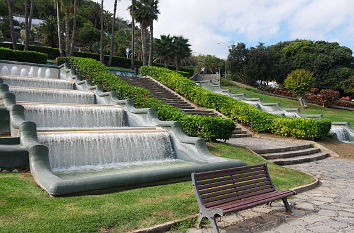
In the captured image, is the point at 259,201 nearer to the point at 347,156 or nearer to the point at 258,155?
the point at 258,155

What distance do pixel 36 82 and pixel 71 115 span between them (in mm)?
5986

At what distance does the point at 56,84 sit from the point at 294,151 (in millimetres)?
12260

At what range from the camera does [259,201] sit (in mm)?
4957

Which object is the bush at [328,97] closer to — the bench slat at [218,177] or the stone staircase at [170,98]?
the stone staircase at [170,98]

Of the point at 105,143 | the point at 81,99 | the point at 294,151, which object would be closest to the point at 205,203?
the point at 105,143

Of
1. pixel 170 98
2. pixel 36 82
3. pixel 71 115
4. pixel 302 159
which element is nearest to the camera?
pixel 71 115

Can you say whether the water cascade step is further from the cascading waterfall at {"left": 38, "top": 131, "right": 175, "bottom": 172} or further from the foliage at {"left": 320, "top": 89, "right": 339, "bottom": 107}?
the foliage at {"left": 320, "top": 89, "right": 339, "bottom": 107}

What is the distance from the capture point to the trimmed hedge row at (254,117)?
14438mm

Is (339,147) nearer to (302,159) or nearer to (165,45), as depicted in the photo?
(302,159)

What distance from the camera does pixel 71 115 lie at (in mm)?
10523

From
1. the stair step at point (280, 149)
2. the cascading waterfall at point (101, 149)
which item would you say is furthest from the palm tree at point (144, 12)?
the cascading waterfall at point (101, 149)

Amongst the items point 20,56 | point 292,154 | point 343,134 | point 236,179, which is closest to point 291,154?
point 292,154

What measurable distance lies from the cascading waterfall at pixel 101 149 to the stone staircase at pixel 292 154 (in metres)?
3.94

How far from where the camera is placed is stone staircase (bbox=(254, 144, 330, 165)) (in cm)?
1108
